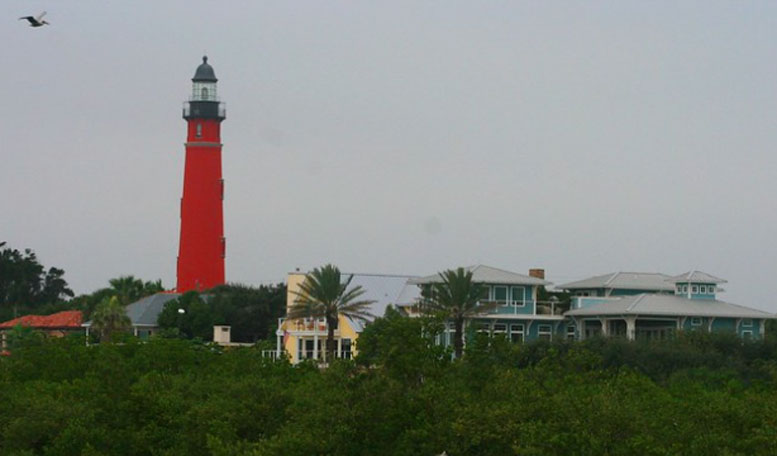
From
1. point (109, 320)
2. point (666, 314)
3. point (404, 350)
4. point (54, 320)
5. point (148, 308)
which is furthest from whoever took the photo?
point (54, 320)

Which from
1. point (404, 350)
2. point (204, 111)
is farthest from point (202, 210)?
point (404, 350)

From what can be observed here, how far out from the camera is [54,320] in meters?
115

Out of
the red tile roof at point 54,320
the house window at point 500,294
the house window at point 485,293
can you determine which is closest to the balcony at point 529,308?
the house window at point 500,294

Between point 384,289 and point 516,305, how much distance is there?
9222 millimetres

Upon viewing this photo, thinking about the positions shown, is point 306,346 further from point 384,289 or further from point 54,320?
point 54,320

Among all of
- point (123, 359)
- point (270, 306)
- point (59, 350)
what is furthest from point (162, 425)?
point (270, 306)

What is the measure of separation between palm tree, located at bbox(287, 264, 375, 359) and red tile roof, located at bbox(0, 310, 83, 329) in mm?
29688

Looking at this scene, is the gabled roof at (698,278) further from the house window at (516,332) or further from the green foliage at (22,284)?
the green foliage at (22,284)

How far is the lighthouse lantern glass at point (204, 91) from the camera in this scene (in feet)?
396

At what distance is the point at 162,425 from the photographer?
5000 cm

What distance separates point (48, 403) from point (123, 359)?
907 centimetres

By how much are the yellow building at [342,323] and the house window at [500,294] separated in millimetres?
5288

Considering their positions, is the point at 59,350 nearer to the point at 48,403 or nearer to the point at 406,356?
the point at 48,403

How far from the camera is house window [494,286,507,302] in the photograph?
8712 cm
